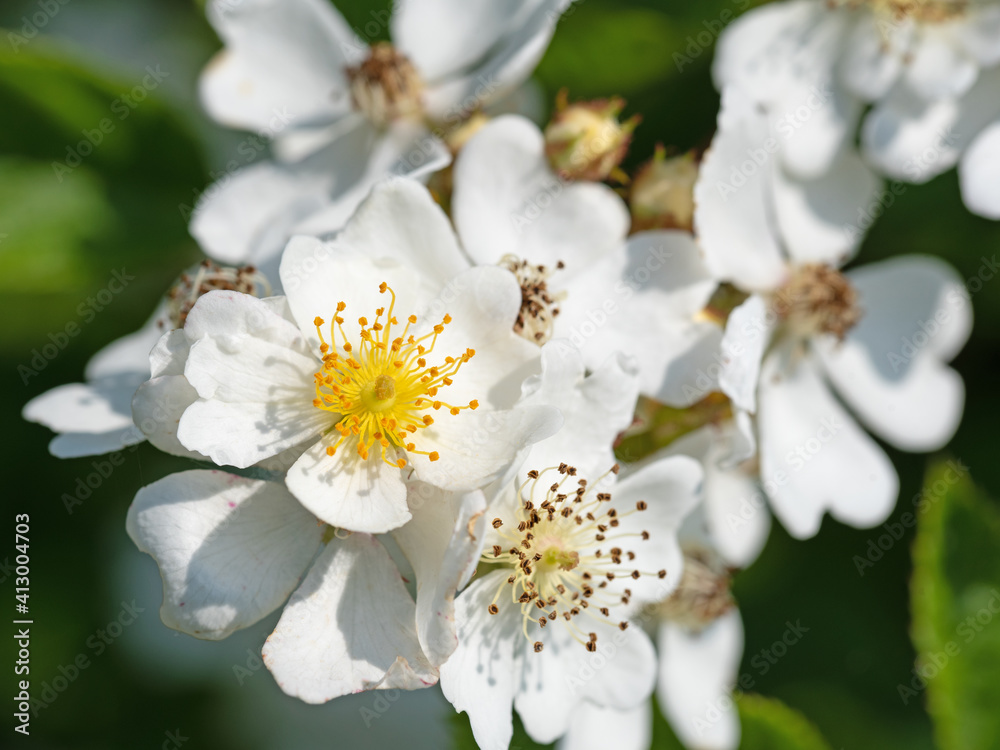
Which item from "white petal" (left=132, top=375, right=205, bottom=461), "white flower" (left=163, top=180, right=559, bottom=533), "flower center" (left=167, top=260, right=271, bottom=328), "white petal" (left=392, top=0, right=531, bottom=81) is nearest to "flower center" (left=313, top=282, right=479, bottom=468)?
"white flower" (left=163, top=180, right=559, bottom=533)

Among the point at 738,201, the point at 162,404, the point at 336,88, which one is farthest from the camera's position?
the point at 336,88

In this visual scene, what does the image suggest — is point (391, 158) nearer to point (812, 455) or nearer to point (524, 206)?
point (524, 206)

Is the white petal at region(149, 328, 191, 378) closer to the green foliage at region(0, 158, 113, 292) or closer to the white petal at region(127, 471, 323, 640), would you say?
the white petal at region(127, 471, 323, 640)

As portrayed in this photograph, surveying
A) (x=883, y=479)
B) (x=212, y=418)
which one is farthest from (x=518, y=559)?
(x=883, y=479)

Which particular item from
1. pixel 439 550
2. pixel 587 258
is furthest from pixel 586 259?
pixel 439 550

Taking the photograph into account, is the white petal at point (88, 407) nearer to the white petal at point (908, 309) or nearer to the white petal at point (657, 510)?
the white petal at point (657, 510)

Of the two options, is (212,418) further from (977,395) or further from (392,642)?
(977,395)

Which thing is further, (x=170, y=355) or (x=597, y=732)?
(x=597, y=732)
